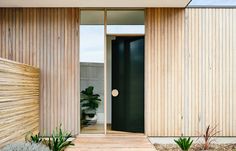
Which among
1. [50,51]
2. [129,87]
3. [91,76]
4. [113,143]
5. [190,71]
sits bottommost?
[113,143]

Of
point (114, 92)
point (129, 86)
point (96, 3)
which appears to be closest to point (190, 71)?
point (129, 86)

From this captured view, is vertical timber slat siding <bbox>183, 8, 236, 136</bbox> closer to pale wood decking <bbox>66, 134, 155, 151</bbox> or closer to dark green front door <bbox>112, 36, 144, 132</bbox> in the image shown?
dark green front door <bbox>112, 36, 144, 132</bbox>

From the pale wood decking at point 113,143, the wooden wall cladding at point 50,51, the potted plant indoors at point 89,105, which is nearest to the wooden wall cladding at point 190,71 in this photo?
the pale wood decking at point 113,143

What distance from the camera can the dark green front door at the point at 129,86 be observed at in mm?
6836

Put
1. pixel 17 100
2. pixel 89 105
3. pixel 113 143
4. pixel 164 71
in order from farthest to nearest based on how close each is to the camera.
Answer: pixel 89 105
pixel 164 71
pixel 113 143
pixel 17 100

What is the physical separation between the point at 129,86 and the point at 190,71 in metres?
1.53

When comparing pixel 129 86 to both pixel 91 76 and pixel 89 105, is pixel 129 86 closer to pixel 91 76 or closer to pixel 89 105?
pixel 91 76

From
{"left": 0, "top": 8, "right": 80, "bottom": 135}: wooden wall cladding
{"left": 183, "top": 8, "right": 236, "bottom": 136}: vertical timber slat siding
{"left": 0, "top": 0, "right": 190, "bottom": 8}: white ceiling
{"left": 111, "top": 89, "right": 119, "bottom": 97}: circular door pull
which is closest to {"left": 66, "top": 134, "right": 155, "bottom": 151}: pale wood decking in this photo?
{"left": 0, "top": 8, "right": 80, "bottom": 135}: wooden wall cladding

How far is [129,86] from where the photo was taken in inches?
269

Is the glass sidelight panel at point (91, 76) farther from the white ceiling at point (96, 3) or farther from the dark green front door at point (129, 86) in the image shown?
the white ceiling at point (96, 3)

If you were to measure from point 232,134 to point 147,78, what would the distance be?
2.46 meters

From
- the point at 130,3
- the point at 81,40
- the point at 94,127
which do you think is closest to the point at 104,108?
the point at 94,127

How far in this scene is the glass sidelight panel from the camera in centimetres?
671

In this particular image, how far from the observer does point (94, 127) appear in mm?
6738
